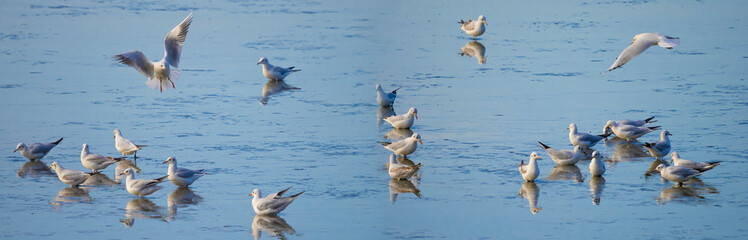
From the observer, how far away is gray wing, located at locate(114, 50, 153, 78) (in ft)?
49.3

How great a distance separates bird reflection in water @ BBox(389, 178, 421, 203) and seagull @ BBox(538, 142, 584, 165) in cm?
169

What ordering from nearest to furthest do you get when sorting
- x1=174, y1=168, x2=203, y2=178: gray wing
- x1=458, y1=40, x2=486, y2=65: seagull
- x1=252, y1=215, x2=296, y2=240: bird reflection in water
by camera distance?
x1=252, y1=215, x2=296, y2=240: bird reflection in water → x1=174, y1=168, x2=203, y2=178: gray wing → x1=458, y1=40, x2=486, y2=65: seagull

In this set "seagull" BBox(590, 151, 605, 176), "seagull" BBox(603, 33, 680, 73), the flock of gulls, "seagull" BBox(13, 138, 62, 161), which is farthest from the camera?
"seagull" BBox(603, 33, 680, 73)

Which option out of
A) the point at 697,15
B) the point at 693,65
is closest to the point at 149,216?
the point at 693,65

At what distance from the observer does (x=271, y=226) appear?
10.1 meters

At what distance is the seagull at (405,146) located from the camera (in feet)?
42.0

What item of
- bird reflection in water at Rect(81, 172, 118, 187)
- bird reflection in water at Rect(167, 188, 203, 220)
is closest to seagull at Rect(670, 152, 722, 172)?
bird reflection in water at Rect(167, 188, 203, 220)

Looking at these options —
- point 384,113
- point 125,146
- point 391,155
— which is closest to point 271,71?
point 384,113

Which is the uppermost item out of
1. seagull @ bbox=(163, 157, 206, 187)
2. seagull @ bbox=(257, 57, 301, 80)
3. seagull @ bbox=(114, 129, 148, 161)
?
seagull @ bbox=(257, 57, 301, 80)

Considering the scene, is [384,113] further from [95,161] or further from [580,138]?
[95,161]

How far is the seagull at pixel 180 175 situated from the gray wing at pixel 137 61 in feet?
12.3

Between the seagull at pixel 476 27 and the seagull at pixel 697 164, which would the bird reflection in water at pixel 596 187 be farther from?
the seagull at pixel 476 27

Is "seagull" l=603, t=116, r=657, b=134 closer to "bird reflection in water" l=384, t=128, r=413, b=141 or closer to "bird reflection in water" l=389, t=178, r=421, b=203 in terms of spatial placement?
"bird reflection in water" l=384, t=128, r=413, b=141

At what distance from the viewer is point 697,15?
2616cm
